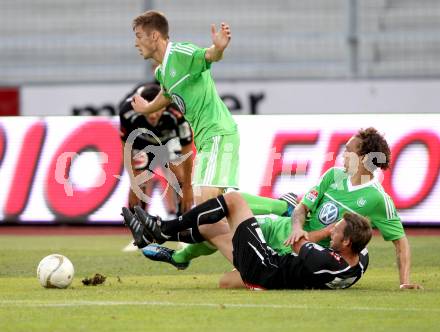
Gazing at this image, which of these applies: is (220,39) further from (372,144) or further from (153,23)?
(372,144)

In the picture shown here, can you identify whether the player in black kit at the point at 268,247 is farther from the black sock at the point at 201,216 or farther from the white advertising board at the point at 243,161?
the white advertising board at the point at 243,161

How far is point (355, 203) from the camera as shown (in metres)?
8.68

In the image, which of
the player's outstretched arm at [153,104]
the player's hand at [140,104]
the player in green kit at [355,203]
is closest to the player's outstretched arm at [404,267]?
the player in green kit at [355,203]

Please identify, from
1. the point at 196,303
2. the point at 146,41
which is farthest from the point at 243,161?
the point at 196,303

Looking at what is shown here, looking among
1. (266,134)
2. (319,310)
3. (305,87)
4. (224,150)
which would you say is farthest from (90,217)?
(319,310)

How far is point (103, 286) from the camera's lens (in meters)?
8.89

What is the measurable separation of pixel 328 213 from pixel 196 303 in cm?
155

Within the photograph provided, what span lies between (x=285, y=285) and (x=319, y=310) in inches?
47.0

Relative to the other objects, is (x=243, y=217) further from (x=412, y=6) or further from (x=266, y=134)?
(x=412, y=6)

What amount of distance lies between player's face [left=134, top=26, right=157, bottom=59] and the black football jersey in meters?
2.30

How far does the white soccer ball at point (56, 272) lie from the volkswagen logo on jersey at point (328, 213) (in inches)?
75.2

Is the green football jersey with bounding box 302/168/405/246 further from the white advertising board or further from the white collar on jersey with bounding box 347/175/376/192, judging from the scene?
the white advertising board

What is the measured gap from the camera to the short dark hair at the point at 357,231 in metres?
7.96

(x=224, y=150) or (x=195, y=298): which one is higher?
(x=224, y=150)
